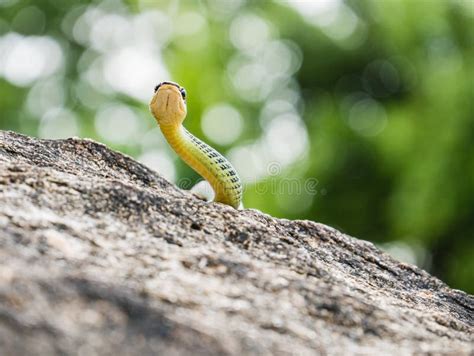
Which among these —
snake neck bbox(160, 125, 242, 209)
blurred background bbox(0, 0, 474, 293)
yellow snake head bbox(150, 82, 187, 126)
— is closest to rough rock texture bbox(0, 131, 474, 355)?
snake neck bbox(160, 125, 242, 209)

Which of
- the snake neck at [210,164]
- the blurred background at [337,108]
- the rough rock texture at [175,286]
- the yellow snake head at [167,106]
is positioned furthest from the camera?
the blurred background at [337,108]

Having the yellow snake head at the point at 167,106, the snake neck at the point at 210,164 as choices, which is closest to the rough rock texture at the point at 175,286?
the snake neck at the point at 210,164

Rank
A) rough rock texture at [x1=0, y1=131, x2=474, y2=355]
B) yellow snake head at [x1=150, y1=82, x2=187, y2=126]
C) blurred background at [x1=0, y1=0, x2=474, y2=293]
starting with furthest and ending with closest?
blurred background at [x1=0, y1=0, x2=474, y2=293], yellow snake head at [x1=150, y1=82, x2=187, y2=126], rough rock texture at [x1=0, y1=131, x2=474, y2=355]

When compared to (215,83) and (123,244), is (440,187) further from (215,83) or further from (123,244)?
(123,244)

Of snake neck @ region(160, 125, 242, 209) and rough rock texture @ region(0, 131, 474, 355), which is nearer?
rough rock texture @ region(0, 131, 474, 355)

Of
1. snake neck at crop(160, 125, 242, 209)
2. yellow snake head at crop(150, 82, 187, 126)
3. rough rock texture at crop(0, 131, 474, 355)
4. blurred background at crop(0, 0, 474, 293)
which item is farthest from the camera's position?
blurred background at crop(0, 0, 474, 293)

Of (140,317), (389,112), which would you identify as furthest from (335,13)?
(140,317)

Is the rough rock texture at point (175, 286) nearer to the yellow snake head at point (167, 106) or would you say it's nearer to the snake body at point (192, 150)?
the snake body at point (192, 150)

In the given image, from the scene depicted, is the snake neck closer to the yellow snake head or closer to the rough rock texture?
the yellow snake head
